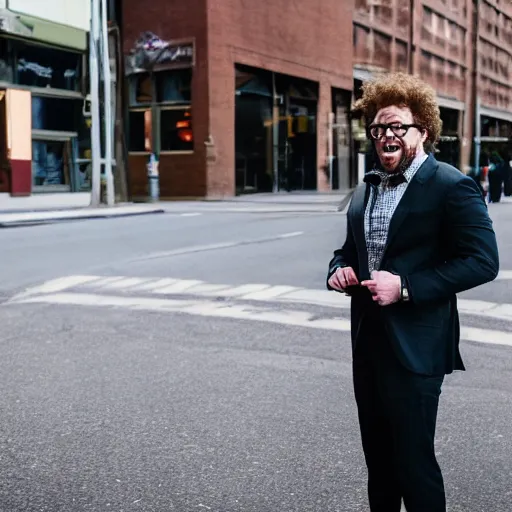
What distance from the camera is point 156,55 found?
34.0 m

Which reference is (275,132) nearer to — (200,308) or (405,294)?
(200,308)

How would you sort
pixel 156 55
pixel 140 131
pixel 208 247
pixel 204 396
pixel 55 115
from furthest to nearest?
pixel 140 131
pixel 156 55
pixel 55 115
pixel 208 247
pixel 204 396

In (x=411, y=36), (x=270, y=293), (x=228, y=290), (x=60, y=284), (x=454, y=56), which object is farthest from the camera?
(x=454, y=56)

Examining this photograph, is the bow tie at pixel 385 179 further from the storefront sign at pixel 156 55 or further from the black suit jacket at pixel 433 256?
the storefront sign at pixel 156 55

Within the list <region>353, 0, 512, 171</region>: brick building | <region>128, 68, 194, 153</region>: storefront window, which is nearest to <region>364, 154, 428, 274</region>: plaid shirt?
<region>128, 68, 194, 153</region>: storefront window

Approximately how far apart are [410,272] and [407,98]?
0.61 m

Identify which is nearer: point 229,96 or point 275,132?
point 229,96

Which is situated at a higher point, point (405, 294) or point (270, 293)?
point (405, 294)

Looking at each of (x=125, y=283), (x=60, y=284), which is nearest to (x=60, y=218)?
(x=60, y=284)

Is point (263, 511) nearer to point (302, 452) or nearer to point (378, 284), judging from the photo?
point (302, 452)

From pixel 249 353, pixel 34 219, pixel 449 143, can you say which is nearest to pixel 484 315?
pixel 249 353

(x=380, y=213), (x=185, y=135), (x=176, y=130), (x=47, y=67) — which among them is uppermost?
(x=47, y=67)

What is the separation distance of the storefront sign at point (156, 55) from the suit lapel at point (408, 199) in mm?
30664

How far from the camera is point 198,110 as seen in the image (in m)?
33.3
